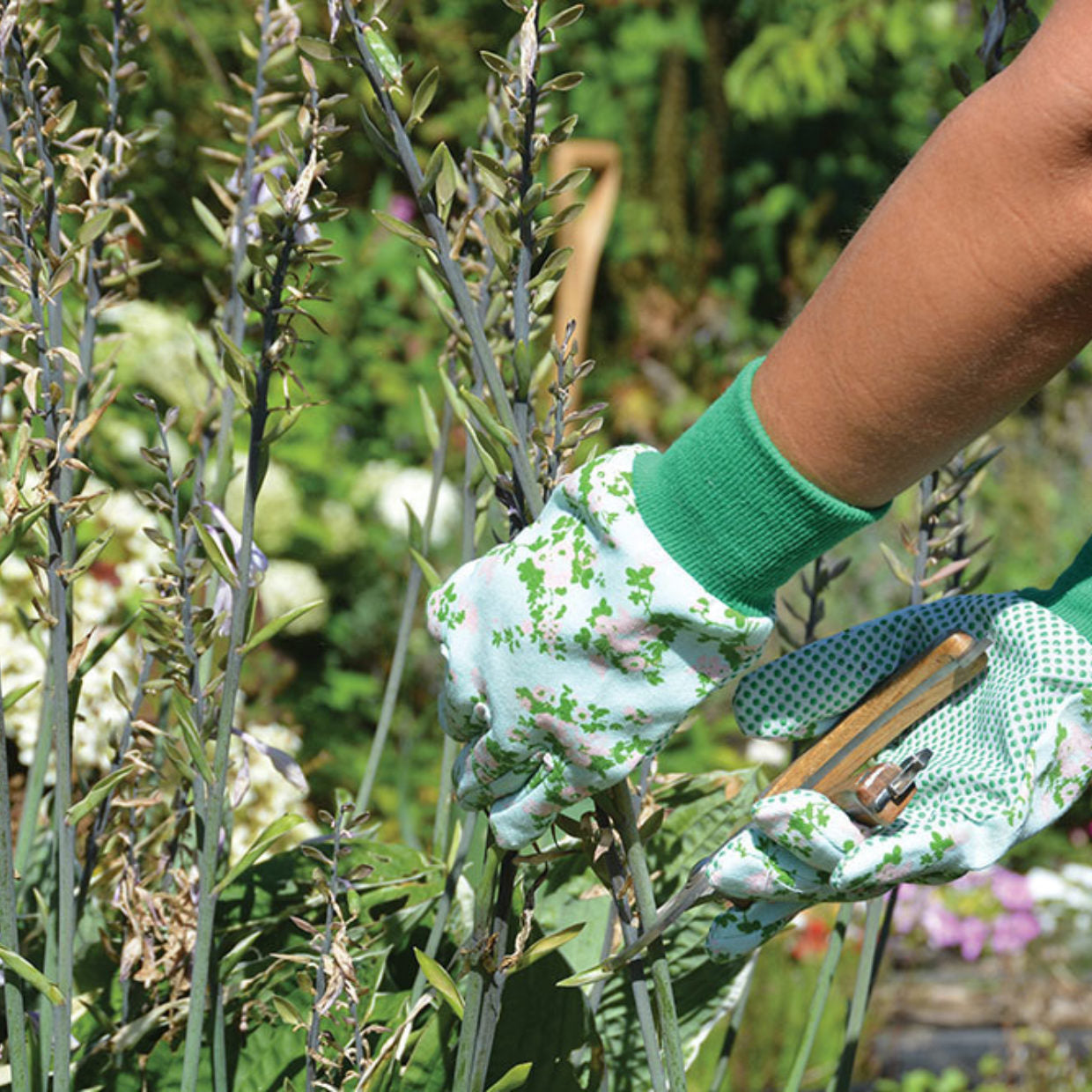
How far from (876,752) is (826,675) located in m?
0.05

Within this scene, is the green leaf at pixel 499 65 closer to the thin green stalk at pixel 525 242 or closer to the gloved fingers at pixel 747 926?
the thin green stalk at pixel 525 242

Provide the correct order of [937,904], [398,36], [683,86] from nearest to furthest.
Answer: [937,904], [398,36], [683,86]

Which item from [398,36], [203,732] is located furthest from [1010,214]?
[398,36]

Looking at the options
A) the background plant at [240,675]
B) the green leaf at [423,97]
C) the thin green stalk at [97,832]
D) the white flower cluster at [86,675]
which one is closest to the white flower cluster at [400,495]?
the background plant at [240,675]

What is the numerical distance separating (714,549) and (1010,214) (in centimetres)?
20

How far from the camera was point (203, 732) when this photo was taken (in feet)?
2.64

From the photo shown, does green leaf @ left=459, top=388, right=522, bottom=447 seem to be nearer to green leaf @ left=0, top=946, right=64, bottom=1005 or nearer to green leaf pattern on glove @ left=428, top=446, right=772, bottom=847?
green leaf pattern on glove @ left=428, top=446, right=772, bottom=847

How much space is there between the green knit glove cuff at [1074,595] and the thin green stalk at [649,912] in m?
0.27

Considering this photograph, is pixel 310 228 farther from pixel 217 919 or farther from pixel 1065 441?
pixel 1065 441

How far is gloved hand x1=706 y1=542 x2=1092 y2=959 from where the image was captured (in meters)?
0.71

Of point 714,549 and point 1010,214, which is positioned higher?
point 1010,214

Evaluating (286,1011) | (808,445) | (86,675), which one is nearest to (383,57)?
(808,445)

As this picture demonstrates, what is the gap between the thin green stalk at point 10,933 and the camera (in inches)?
30.1

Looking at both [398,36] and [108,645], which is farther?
[398,36]
